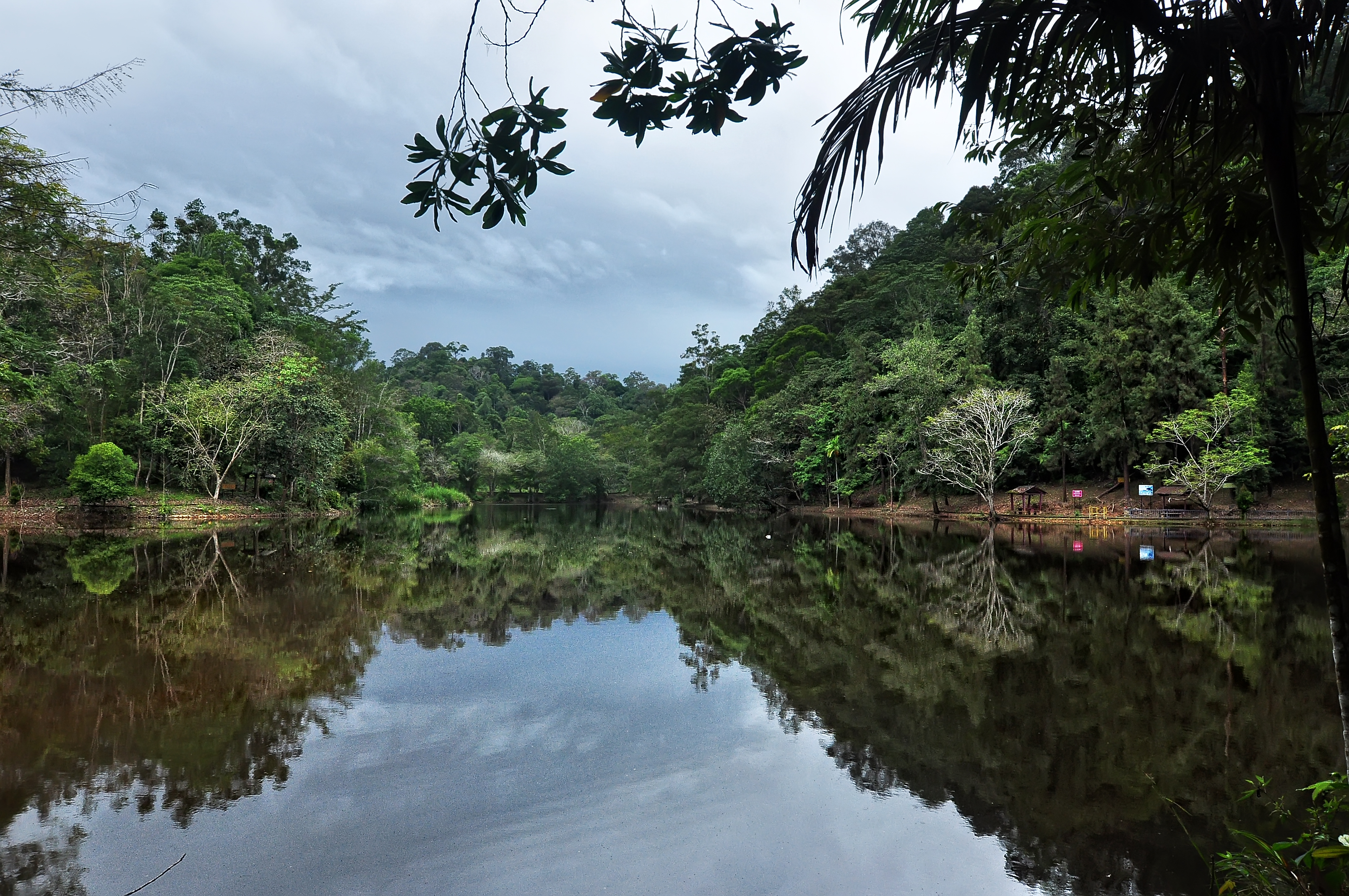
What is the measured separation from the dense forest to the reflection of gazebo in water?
2089 mm

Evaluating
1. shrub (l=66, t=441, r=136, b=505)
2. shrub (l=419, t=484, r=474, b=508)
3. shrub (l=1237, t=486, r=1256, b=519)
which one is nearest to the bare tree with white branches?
shrub (l=1237, t=486, r=1256, b=519)

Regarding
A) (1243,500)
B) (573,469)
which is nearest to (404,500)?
(573,469)

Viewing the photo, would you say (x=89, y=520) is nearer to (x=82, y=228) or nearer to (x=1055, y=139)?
(x=82, y=228)

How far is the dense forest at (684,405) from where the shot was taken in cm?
2152

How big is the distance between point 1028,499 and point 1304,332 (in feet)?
93.2

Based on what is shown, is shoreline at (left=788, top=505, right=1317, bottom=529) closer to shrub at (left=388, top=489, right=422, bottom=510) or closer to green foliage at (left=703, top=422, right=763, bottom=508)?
green foliage at (left=703, top=422, right=763, bottom=508)

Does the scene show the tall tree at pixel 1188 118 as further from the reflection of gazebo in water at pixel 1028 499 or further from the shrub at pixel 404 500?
the shrub at pixel 404 500

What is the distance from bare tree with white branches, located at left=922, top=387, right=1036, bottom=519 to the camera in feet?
87.0

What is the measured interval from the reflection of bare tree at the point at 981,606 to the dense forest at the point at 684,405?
5.35m

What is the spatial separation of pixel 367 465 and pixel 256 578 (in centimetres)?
2591

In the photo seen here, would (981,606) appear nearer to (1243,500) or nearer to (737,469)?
(1243,500)

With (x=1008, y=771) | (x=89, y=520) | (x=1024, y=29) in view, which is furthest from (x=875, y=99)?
(x=89, y=520)

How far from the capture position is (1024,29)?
2004 mm

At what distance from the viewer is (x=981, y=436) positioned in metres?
27.5
